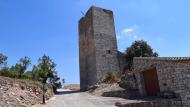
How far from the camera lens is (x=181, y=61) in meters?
15.0

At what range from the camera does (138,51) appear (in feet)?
103

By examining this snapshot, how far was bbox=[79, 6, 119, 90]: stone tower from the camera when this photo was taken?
31.7 m

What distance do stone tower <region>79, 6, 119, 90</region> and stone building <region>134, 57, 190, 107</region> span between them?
1237 cm

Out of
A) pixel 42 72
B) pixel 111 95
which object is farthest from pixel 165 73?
pixel 42 72

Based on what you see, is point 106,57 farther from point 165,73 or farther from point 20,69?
point 165,73

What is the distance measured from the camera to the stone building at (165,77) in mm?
14594

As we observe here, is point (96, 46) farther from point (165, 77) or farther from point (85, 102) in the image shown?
point (165, 77)

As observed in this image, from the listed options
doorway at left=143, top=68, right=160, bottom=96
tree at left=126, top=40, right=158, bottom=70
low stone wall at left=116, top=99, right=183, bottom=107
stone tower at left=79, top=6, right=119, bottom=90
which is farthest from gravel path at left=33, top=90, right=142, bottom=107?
tree at left=126, top=40, right=158, bottom=70

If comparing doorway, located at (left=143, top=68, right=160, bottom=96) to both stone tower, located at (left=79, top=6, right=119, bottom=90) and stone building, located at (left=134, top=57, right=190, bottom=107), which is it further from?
stone tower, located at (left=79, top=6, right=119, bottom=90)

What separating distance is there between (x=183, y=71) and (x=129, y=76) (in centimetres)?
676

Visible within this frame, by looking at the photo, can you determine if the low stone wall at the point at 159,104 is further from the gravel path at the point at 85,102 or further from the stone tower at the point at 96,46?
the stone tower at the point at 96,46

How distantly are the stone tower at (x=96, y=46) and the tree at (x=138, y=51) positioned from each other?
5.92 ft

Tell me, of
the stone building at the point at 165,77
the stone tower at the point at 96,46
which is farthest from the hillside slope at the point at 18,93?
the stone tower at the point at 96,46

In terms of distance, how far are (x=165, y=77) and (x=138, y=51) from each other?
1551 cm
